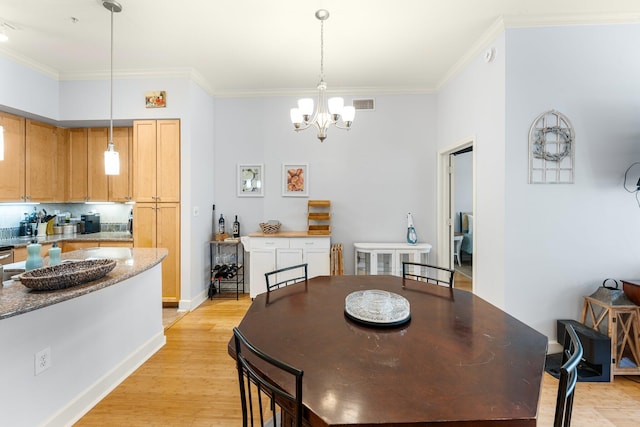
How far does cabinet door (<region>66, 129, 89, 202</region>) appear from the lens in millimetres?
3809

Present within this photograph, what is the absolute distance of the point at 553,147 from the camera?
8.11ft

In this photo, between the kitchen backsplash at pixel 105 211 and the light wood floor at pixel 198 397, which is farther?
the kitchen backsplash at pixel 105 211

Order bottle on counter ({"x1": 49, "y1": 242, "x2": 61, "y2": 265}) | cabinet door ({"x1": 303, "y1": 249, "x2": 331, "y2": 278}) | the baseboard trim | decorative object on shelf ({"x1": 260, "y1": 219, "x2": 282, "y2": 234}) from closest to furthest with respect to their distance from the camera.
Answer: the baseboard trim
bottle on counter ({"x1": 49, "y1": 242, "x2": 61, "y2": 265})
cabinet door ({"x1": 303, "y1": 249, "x2": 331, "y2": 278})
decorative object on shelf ({"x1": 260, "y1": 219, "x2": 282, "y2": 234})

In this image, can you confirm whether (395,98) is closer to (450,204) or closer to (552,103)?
(450,204)

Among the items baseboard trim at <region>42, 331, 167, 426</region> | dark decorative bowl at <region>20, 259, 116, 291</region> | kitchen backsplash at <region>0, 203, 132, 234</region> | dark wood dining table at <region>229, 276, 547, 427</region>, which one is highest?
kitchen backsplash at <region>0, 203, 132, 234</region>

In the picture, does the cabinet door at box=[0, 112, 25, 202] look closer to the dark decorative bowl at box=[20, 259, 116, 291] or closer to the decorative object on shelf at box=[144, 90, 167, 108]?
the decorative object on shelf at box=[144, 90, 167, 108]

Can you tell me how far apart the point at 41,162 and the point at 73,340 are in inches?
118

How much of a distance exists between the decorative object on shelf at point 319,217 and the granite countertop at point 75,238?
2350 millimetres

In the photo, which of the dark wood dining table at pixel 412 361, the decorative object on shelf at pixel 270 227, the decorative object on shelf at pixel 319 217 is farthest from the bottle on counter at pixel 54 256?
the decorative object on shelf at pixel 319 217

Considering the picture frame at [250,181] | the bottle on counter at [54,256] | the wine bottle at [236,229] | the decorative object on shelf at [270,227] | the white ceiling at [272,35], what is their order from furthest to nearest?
the picture frame at [250,181], the wine bottle at [236,229], the decorative object on shelf at [270,227], the white ceiling at [272,35], the bottle on counter at [54,256]

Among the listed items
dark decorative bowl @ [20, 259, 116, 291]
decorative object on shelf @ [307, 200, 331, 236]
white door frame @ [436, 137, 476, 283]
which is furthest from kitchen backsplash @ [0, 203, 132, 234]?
white door frame @ [436, 137, 476, 283]

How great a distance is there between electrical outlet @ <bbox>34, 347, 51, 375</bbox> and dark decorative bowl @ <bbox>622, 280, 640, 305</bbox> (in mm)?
4109

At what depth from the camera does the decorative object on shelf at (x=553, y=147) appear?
246 cm

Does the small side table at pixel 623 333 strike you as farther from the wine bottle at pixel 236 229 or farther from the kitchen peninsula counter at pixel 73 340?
the wine bottle at pixel 236 229
